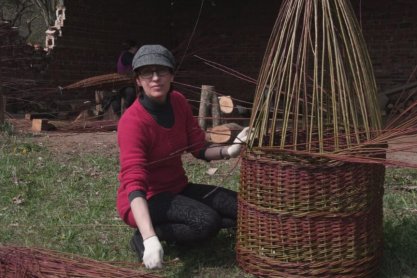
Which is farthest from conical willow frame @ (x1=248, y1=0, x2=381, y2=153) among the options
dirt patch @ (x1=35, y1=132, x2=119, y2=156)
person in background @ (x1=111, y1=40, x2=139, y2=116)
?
person in background @ (x1=111, y1=40, x2=139, y2=116)

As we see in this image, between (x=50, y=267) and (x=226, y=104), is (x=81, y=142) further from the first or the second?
(x=50, y=267)

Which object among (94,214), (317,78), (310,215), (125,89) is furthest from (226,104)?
(310,215)

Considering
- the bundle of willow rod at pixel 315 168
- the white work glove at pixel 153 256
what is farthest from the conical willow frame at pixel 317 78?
the white work glove at pixel 153 256

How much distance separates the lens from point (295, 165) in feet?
7.83

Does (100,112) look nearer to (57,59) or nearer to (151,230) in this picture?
(57,59)

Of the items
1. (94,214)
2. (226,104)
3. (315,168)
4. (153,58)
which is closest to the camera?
(315,168)

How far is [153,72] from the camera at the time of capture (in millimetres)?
2752

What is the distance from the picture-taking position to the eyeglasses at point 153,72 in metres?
2.75

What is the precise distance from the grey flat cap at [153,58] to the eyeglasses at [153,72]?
0.03 m

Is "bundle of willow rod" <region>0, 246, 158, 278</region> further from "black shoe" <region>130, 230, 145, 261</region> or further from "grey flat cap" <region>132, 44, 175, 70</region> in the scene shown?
"grey flat cap" <region>132, 44, 175, 70</region>

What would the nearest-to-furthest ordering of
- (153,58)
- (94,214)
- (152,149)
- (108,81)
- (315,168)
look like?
1. (315,168)
2. (153,58)
3. (152,149)
4. (94,214)
5. (108,81)

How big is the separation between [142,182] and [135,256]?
58 centimetres

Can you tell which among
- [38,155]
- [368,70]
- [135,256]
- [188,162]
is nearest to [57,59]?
[38,155]

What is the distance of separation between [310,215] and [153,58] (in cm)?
100
